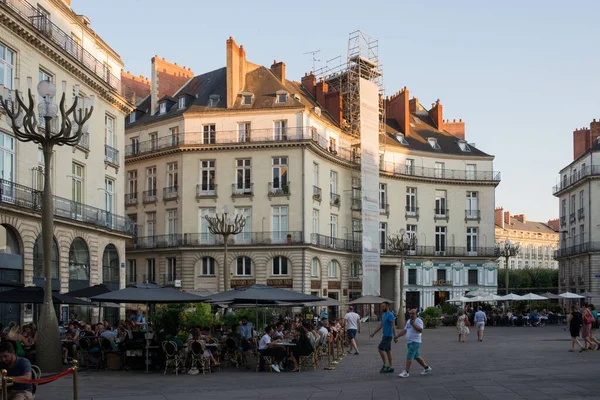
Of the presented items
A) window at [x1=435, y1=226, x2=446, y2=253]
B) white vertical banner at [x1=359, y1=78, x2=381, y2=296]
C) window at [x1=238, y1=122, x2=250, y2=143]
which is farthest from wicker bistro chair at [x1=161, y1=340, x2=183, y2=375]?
window at [x1=435, y1=226, x2=446, y2=253]

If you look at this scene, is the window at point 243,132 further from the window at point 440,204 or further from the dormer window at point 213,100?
the window at point 440,204

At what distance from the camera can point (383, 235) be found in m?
65.6

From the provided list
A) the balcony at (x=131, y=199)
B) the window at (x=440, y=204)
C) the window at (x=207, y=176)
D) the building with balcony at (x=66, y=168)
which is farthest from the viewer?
the window at (x=440, y=204)

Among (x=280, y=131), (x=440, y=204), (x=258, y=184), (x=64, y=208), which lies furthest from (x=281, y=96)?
(x=64, y=208)

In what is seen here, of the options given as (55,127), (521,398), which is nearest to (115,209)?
(55,127)

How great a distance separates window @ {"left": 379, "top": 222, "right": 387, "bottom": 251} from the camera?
64963mm

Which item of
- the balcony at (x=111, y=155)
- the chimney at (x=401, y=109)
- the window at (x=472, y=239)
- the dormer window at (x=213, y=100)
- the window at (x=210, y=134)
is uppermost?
the chimney at (x=401, y=109)

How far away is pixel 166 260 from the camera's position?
187 ft

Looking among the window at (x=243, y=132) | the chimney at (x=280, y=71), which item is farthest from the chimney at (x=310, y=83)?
the window at (x=243, y=132)

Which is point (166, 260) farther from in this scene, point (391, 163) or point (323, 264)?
point (391, 163)

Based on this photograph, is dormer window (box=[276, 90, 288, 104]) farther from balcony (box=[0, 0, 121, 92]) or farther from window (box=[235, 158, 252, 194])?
balcony (box=[0, 0, 121, 92])

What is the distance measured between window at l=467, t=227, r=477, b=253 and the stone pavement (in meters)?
45.5

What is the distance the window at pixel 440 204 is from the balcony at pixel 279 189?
19019mm

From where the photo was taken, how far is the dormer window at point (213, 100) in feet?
186
